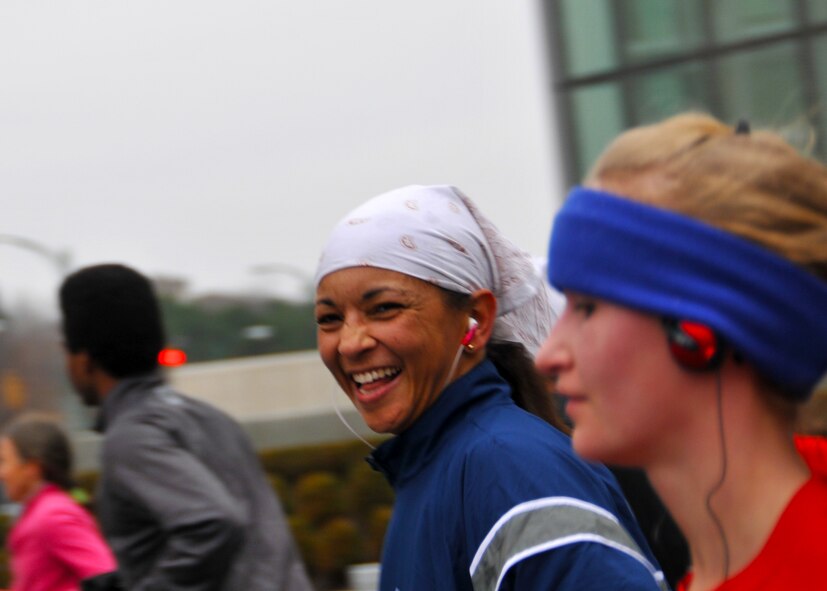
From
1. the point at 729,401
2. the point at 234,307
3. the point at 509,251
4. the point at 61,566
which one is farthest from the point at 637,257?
the point at 234,307

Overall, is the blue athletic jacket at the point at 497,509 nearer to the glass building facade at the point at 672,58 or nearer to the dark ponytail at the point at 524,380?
the dark ponytail at the point at 524,380

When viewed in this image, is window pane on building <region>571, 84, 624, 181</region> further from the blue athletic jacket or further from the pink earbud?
the blue athletic jacket

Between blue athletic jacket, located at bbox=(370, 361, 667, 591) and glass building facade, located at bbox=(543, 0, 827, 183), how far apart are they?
467 inches

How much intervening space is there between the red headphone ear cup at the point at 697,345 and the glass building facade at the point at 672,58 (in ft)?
41.5

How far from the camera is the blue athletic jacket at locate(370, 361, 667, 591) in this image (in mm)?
1841

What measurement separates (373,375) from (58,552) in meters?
2.23

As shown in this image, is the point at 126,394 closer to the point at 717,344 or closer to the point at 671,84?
the point at 717,344

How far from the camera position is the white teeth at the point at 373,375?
2.31m

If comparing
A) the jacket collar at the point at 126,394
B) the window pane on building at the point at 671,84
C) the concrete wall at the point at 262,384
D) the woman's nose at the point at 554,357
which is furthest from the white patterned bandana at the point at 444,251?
the concrete wall at the point at 262,384

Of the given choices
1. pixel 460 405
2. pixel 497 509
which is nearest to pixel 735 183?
pixel 497 509

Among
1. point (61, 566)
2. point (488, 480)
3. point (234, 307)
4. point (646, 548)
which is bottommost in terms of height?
point (234, 307)

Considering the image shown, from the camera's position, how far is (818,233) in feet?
4.36

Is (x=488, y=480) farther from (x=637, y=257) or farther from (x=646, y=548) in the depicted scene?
(x=637, y=257)

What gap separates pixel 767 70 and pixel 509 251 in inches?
Result: 497
